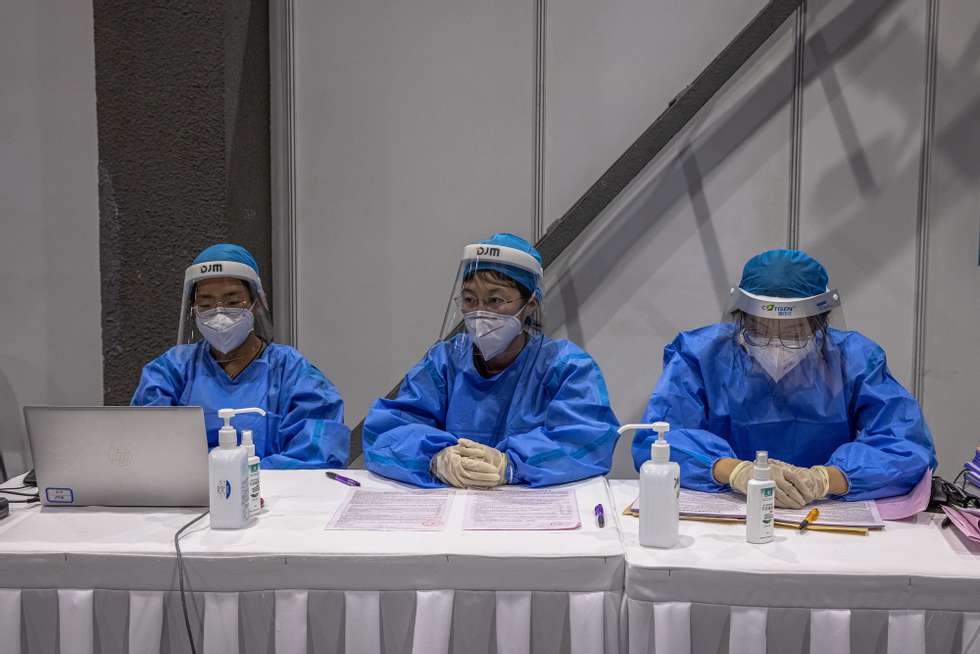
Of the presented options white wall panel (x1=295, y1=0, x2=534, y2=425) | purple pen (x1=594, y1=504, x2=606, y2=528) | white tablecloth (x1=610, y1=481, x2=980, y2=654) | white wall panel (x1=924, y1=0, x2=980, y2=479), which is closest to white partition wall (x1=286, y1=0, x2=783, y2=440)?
white wall panel (x1=295, y1=0, x2=534, y2=425)

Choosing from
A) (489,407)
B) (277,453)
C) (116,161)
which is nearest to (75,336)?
(116,161)

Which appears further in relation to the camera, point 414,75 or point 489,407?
point 414,75

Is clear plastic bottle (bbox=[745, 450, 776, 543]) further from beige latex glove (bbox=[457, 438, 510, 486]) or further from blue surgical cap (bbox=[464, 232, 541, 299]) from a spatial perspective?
blue surgical cap (bbox=[464, 232, 541, 299])

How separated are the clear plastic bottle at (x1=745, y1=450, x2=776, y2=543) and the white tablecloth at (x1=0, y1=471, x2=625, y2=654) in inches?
10.4

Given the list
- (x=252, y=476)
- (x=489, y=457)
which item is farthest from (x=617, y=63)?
(x=252, y=476)

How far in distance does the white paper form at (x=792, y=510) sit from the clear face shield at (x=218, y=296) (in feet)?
4.55

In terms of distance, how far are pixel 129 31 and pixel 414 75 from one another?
1171mm

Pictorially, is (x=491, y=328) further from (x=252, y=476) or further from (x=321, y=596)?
(x=321, y=596)

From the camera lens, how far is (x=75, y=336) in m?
3.57

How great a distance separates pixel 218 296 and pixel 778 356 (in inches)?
65.0

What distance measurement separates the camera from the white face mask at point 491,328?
2.18 meters

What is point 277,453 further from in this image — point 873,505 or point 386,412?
point 873,505

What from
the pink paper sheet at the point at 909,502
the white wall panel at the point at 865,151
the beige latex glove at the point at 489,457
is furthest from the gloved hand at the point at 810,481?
the white wall panel at the point at 865,151

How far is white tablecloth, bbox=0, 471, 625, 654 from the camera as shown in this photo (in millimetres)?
1442
